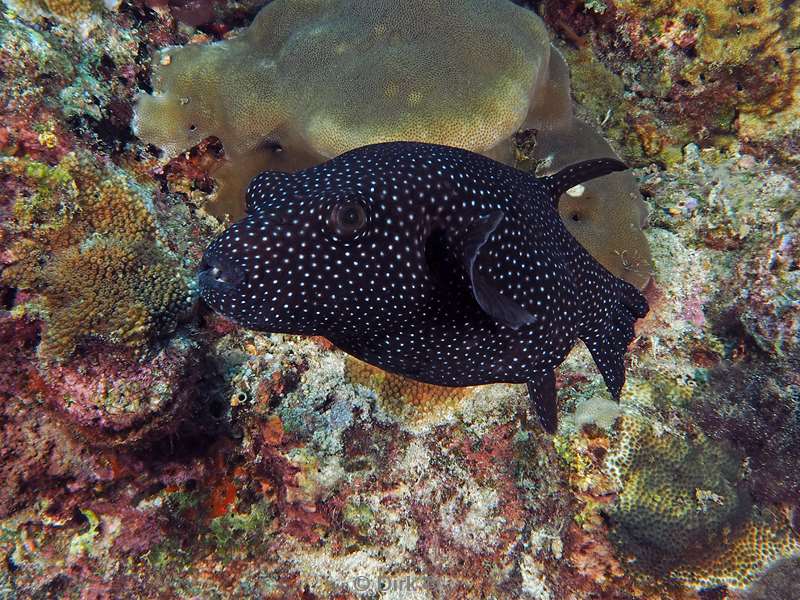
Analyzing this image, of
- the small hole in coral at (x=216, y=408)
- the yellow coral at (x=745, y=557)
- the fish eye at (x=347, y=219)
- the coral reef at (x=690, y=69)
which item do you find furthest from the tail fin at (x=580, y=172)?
the yellow coral at (x=745, y=557)

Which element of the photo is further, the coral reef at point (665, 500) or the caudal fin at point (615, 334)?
the coral reef at point (665, 500)

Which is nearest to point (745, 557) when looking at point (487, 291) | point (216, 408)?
point (487, 291)

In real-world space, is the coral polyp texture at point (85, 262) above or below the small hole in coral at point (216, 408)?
above

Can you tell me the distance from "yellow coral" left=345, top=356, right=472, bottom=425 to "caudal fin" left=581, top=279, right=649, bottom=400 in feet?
4.41

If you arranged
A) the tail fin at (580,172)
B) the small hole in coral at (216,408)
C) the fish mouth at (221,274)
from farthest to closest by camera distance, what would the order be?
1. the small hole in coral at (216,408)
2. the tail fin at (580,172)
3. the fish mouth at (221,274)

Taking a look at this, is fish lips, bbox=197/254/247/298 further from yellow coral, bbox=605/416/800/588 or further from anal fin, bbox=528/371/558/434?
yellow coral, bbox=605/416/800/588

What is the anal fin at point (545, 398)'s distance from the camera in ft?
11.6

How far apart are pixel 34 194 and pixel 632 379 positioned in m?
5.94

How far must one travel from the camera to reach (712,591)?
14.2ft

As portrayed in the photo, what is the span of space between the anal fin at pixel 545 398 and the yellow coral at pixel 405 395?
1.09m

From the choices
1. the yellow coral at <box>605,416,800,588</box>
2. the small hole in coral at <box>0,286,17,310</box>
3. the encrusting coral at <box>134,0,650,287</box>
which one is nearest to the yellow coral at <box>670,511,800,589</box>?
the yellow coral at <box>605,416,800,588</box>

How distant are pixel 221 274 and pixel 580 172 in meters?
2.64

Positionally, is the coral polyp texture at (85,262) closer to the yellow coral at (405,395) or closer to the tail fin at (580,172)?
the yellow coral at (405,395)

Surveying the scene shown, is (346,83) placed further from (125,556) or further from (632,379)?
(125,556)
